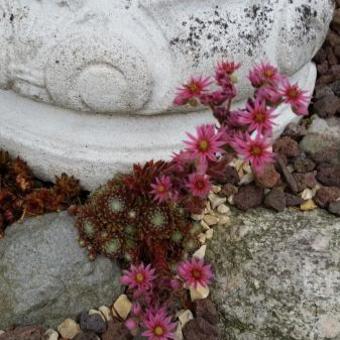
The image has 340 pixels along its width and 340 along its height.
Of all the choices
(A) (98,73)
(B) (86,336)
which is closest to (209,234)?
(B) (86,336)

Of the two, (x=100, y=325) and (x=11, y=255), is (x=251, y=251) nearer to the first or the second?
(x=100, y=325)

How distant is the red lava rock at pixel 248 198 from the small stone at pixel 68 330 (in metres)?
0.63

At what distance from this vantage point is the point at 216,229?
85.4 inches

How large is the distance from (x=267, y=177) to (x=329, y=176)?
0.74 feet

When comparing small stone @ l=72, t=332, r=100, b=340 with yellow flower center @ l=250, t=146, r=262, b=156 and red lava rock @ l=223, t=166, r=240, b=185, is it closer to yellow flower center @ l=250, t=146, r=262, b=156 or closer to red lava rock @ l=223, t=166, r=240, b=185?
red lava rock @ l=223, t=166, r=240, b=185

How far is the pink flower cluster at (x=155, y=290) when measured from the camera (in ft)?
5.73

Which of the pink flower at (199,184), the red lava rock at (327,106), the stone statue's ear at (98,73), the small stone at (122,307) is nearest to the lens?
the pink flower at (199,184)

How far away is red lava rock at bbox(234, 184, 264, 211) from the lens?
220 centimetres

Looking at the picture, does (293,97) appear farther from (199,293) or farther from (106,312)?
(106,312)

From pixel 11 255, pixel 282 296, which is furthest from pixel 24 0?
pixel 282 296

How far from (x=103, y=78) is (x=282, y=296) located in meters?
0.79

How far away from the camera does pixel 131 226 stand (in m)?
2.05

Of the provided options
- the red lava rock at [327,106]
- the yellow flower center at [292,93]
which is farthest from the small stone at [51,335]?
the red lava rock at [327,106]

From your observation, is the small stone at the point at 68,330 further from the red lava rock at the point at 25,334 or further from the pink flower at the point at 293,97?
the pink flower at the point at 293,97
